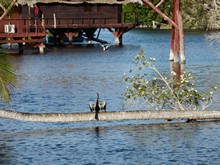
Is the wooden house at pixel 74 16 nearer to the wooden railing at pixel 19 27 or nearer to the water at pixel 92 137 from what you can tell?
the wooden railing at pixel 19 27

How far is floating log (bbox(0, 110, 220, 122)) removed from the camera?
23844mm

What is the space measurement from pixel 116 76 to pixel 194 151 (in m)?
24.2

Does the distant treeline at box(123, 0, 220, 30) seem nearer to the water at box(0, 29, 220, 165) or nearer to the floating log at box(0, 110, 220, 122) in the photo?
the water at box(0, 29, 220, 165)

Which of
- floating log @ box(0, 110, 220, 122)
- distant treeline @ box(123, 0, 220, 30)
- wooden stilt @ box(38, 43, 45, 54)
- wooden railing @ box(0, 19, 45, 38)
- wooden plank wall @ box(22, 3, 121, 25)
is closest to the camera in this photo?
floating log @ box(0, 110, 220, 122)

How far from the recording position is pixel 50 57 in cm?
6238

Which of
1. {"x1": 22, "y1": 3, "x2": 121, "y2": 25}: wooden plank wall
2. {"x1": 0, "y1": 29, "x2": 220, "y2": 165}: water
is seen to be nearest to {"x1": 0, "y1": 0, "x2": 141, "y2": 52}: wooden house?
{"x1": 22, "y1": 3, "x2": 121, "y2": 25}: wooden plank wall

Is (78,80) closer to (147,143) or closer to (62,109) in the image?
(62,109)

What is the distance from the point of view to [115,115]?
79.2ft

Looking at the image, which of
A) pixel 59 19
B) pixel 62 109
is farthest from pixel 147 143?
pixel 59 19

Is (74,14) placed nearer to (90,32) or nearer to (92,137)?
(90,32)

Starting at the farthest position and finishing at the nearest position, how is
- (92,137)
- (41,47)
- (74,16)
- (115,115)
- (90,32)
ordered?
1. (90,32)
2. (74,16)
3. (41,47)
4. (92,137)
5. (115,115)

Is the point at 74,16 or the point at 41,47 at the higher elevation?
the point at 74,16

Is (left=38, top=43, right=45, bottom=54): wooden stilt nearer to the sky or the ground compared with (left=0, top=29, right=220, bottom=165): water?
nearer to the sky

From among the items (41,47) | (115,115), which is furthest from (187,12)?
(115,115)
